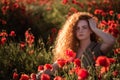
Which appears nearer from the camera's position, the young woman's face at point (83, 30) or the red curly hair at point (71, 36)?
the young woman's face at point (83, 30)

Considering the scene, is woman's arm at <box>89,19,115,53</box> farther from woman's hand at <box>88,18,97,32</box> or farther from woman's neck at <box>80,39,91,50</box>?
woman's neck at <box>80,39,91,50</box>

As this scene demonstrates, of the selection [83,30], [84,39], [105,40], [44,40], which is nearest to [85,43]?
[84,39]

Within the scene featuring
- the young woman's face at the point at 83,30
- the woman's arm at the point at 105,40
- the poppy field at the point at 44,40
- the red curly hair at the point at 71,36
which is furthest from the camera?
the red curly hair at the point at 71,36

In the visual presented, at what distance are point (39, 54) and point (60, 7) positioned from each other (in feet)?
15.1

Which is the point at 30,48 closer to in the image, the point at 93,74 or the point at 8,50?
the point at 8,50

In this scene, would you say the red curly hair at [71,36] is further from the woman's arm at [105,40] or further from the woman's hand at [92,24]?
the woman's arm at [105,40]

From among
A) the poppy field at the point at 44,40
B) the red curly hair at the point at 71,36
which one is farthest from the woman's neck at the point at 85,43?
the poppy field at the point at 44,40

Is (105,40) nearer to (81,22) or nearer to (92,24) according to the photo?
(92,24)

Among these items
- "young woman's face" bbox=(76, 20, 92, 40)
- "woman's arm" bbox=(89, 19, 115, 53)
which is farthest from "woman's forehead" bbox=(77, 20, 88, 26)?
"woman's arm" bbox=(89, 19, 115, 53)

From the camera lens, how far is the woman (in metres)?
4.37

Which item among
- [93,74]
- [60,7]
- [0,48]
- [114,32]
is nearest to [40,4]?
[60,7]

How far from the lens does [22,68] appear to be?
5.29 m

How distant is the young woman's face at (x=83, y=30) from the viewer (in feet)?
A: 14.8

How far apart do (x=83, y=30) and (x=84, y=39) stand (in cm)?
11
